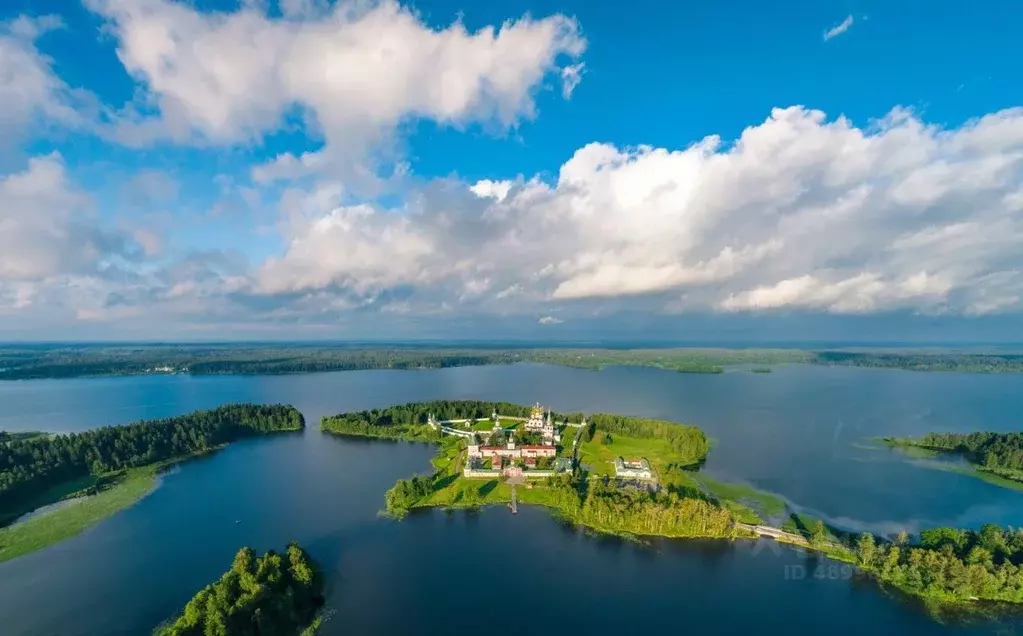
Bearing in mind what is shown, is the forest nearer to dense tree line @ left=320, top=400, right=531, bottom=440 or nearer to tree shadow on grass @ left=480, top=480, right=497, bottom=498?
dense tree line @ left=320, top=400, right=531, bottom=440

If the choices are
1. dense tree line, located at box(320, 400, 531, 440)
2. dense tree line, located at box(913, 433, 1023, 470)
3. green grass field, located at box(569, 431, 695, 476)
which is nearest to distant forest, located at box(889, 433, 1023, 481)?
dense tree line, located at box(913, 433, 1023, 470)

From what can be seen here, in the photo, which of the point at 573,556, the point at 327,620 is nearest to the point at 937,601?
the point at 573,556

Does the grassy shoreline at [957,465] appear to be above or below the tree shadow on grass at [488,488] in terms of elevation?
below

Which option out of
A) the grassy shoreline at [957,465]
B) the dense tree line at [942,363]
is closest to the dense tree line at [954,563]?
the grassy shoreline at [957,465]

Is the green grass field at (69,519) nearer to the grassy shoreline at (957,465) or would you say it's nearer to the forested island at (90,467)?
the forested island at (90,467)

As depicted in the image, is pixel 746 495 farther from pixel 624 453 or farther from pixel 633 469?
pixel 624 453

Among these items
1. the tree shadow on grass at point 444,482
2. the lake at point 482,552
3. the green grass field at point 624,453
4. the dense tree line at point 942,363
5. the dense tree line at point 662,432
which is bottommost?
the lake at point 482,552

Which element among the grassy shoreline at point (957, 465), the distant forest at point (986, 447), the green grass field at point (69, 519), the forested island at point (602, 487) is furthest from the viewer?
the distant forest at point (986, 447)
